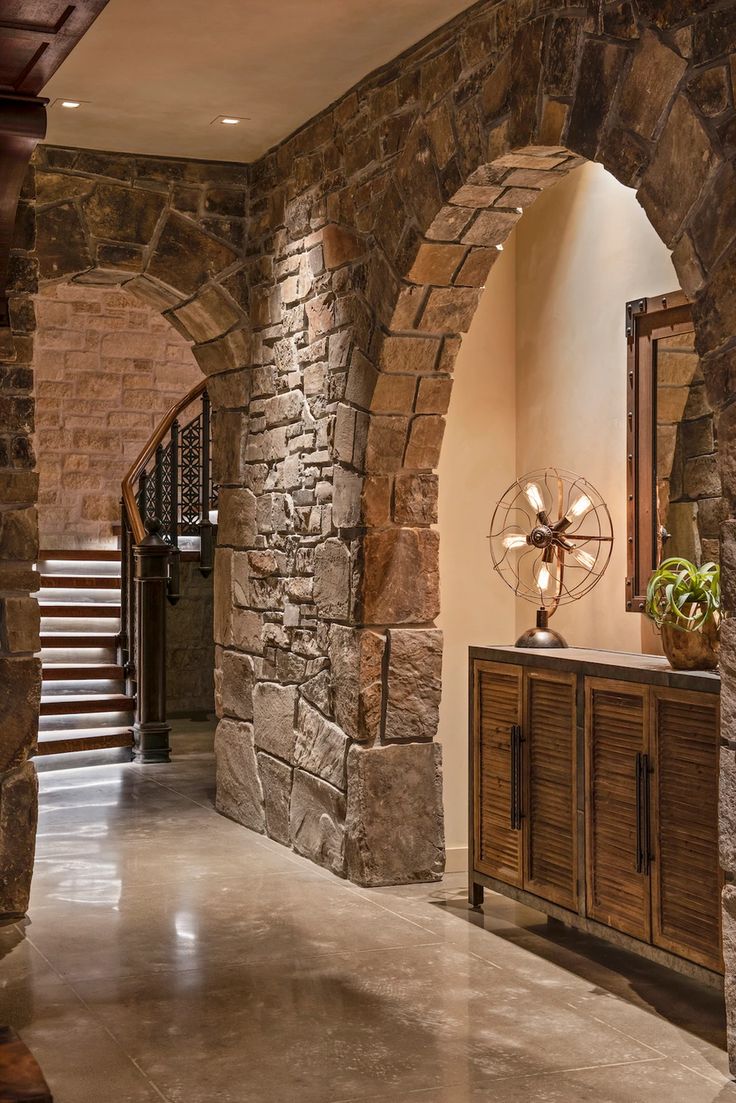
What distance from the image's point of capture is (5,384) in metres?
4.47

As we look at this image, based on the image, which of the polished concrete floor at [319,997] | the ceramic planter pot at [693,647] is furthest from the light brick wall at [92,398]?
the ceramic planter pot at [693,647]

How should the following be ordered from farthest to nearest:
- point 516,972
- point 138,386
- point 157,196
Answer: point 138,386
point 157,196
point 516,972

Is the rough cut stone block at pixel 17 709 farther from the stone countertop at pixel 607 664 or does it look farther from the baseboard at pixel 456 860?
the baseboard at pixel 456 860

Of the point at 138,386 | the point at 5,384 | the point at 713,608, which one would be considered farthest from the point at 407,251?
the point at 138,386

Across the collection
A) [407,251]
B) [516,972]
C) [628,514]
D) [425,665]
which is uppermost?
[407,251]

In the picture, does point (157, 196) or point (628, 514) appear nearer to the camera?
point (628, 514)

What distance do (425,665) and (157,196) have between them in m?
2.45

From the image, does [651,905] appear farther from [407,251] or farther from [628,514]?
[407,251]

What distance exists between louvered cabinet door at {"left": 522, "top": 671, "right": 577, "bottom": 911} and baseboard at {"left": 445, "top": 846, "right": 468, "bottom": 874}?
36.3 inches

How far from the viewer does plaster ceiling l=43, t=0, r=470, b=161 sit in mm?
4262

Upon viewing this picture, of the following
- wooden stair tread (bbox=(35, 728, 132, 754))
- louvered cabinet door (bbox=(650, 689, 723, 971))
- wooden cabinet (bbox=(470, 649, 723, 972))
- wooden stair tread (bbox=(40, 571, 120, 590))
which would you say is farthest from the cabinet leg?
wooden stair tread (bbox=(40, 571, 120, 590))

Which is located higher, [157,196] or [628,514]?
[157,196]

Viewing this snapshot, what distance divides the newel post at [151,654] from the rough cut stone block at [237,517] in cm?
167

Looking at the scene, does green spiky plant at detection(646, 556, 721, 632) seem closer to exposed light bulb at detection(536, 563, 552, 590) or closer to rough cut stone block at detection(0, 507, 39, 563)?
exposed light bulb at detection(536, 563, 552, 590)
